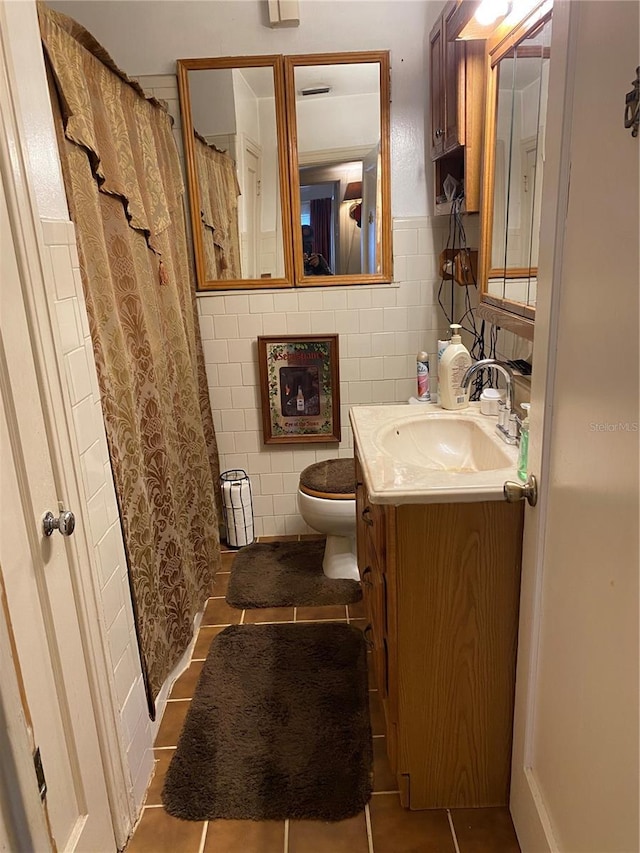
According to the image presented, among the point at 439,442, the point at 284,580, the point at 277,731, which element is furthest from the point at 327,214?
the point at 277,731

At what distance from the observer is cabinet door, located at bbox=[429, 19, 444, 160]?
2355 millimetres

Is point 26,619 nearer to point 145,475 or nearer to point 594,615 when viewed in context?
point 145,475

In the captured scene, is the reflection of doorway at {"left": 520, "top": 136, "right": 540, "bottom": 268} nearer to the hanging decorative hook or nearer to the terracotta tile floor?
the hanging decorative hook

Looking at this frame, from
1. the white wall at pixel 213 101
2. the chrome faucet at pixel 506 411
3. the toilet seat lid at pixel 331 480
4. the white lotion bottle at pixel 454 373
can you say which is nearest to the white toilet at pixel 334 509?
the toilet seat lid at pixel 331 480

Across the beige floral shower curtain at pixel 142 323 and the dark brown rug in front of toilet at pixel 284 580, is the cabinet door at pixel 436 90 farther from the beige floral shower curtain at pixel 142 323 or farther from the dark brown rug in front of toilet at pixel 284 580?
the dark brown rug in front of toilet at pixel 284 580

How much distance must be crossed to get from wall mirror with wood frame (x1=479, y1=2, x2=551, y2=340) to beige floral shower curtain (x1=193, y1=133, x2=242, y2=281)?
3.87ft

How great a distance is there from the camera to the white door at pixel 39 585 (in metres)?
1.09

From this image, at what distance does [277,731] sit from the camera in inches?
73.1

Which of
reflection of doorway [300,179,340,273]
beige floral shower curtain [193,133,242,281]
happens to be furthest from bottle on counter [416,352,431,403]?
beige floral shower curtain [193,133,242,281]

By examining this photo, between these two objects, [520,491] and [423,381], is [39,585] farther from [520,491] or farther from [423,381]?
[423,381]

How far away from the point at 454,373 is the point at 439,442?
0.24 meters

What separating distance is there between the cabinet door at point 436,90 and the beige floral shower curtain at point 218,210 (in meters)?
0.88

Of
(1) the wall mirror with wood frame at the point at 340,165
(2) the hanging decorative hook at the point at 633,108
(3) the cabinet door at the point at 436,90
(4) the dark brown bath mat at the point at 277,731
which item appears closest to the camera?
(2) the hanging decorative hook at the point at 633,108

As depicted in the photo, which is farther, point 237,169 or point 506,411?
point 237,169
